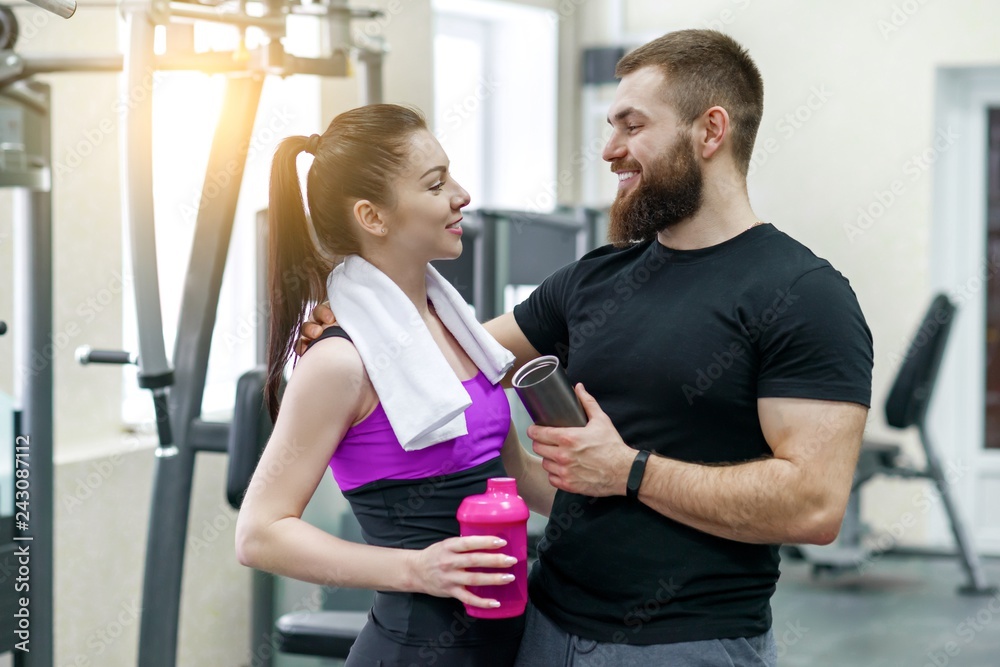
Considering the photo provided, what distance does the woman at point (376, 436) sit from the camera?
1159mm

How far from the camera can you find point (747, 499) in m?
1.22

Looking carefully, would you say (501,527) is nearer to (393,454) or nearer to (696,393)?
(393,454)

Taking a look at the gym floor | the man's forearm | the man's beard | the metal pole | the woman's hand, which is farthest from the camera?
the gym floor

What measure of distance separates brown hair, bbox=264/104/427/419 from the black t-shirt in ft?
1.16

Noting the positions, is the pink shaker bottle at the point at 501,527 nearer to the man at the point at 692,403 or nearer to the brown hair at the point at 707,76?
the man at the point at 692,403

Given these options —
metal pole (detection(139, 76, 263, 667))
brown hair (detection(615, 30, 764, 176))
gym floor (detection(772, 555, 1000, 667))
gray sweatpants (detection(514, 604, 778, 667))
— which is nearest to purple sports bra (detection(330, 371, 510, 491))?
gray sweatpants (detection(514, 604, 778, 667))

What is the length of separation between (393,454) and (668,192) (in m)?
0.50

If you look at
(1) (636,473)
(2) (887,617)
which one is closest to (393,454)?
(1) (636,473)

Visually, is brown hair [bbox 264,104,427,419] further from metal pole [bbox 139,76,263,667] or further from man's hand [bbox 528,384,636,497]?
metal pole [bbox 139,76,263,667]

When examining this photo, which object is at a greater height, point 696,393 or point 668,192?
point 668,192

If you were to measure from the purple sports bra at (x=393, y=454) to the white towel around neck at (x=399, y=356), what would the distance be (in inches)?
1.3

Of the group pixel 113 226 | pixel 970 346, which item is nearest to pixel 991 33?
pixel 970 346

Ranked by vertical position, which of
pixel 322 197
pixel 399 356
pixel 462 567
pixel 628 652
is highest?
A: pixel 322 197

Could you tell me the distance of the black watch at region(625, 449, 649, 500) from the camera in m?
1.27
